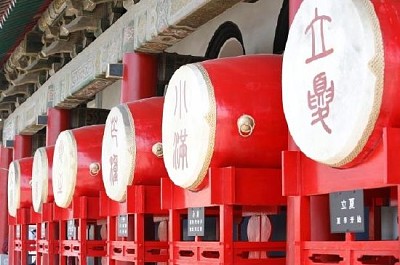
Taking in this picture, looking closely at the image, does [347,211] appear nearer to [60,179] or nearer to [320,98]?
[320,98]

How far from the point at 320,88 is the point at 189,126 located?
1273mm

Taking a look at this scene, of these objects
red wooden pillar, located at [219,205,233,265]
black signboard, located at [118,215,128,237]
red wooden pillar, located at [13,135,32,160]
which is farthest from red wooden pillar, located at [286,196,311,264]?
red wooden pillar, located at [13,135,32,160]

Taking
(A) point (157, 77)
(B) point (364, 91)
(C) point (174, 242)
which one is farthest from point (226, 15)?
(B) point (364, 91)

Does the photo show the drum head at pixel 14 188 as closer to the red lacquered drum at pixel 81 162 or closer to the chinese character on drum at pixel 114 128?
the red lacquered drum at pixel 81 162

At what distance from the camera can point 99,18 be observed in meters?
8.37

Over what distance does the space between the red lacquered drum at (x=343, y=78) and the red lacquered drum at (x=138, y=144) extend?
2307mm

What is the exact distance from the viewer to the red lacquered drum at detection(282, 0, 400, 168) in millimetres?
3020

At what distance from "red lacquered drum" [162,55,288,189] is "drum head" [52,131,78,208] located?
2675mm

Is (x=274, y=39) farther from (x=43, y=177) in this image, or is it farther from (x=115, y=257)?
(x=43, y=177)

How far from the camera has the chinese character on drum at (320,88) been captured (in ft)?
10.7

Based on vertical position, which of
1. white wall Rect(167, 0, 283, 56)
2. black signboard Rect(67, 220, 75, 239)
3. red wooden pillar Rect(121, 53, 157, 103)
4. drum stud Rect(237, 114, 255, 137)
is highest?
white wall Rect(167, 0, 283, 56)

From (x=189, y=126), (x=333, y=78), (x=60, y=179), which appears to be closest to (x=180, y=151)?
(x=189, y=126)

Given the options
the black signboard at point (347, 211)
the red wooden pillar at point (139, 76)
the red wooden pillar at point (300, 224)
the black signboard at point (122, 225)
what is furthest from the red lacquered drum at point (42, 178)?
the black signboard at point (347, 211)

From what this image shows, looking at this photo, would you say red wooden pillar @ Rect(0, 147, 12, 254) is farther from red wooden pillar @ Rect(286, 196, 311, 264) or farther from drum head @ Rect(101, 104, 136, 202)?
red wooden pillar @ Rect(286, 196, 311, 264)
